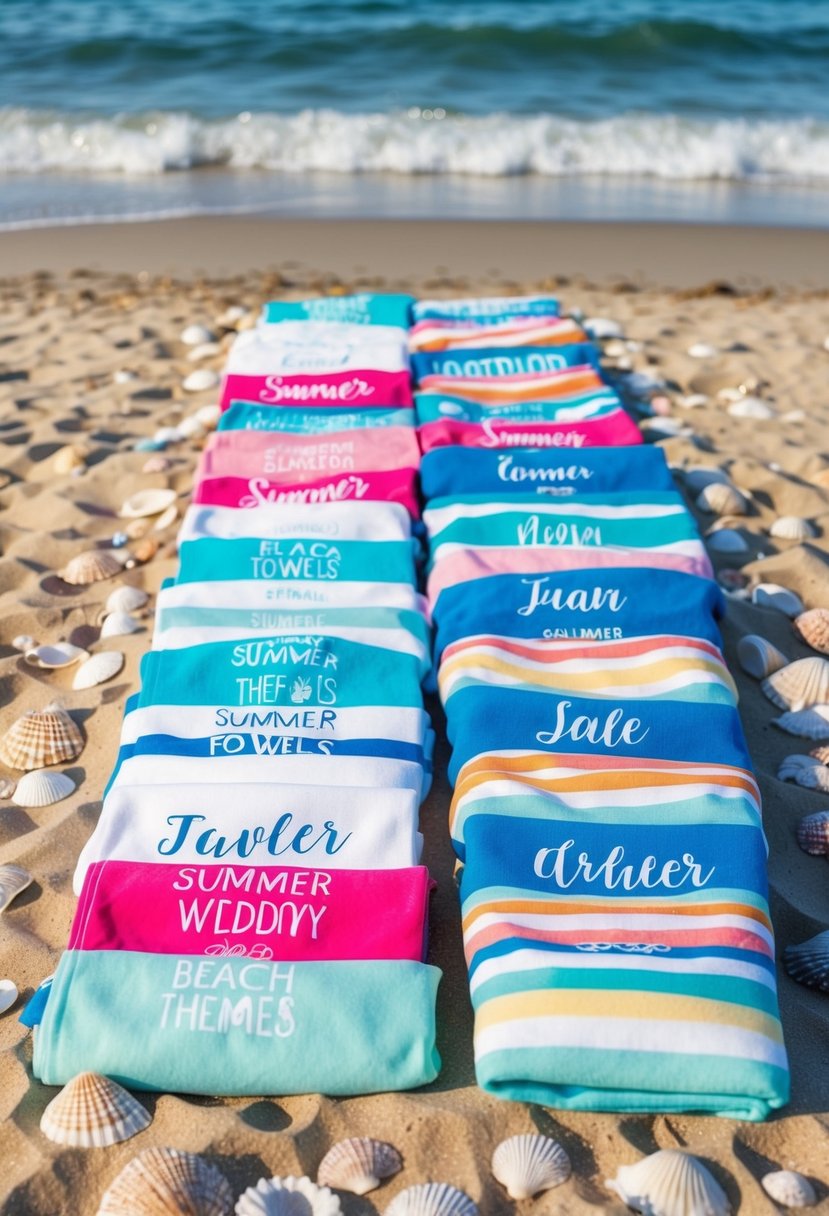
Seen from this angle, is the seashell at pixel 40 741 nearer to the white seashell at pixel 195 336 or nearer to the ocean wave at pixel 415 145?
the white seashell at pixel 195 336

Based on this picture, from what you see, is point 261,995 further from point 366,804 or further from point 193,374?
point 193,374

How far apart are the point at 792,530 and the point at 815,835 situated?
4.99 feet

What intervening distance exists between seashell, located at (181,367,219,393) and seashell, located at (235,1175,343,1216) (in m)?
3.73

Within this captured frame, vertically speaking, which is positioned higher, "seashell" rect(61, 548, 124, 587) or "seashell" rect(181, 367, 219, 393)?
"seashell" rect(181, 367, 219, 393)

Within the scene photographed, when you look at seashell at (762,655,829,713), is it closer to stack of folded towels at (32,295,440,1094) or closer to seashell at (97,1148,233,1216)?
stack of folded towels at (32,295,440,1094)

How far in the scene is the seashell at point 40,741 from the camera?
9.34 feet

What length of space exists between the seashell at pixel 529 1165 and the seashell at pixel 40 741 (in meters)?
1.55

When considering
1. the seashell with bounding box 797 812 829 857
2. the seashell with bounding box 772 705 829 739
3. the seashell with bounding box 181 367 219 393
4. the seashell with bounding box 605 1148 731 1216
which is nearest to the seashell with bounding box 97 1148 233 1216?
the seashell with bounding box 605 1148 731 1216

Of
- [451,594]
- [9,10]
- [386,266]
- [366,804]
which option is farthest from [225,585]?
[9,10]

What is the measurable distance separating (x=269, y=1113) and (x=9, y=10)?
1309cm

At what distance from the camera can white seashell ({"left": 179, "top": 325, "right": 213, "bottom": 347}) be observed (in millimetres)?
5410

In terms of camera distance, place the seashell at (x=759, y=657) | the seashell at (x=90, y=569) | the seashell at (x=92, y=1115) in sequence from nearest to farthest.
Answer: the seashell at (x=92, y=1115)
the seashell at (x=759, y=657)
the seashell at (x=90, y=569)

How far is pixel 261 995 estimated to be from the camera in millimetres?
2010

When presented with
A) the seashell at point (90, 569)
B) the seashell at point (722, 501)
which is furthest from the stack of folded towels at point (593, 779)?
the seashell at point (90, 569)
